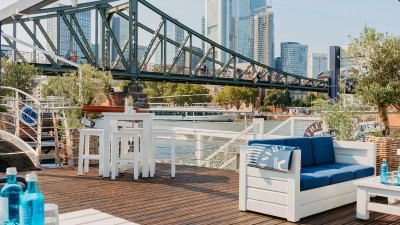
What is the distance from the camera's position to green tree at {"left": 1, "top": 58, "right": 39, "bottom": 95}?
15711 millimetres

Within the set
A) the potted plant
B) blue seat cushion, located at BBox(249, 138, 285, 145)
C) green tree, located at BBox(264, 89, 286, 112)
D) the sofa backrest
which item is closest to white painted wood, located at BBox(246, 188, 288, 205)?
blue seat cushion, located at BBox(249, 138, 285, 145)

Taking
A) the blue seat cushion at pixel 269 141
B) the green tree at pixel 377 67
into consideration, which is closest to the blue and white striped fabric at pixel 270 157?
the blue seat cushion at pixel 269 141

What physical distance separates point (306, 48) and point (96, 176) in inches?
5738

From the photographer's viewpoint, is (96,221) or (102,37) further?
(102,37)

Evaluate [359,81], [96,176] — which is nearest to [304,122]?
[359,81]

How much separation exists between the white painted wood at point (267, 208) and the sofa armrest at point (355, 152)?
54.2 inches

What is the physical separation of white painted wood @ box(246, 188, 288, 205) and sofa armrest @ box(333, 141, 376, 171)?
1350mm

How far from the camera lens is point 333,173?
12.2 feet

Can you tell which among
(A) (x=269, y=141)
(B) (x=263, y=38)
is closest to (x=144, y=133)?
(A) (x=269, y=141)

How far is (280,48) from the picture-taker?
457 ft

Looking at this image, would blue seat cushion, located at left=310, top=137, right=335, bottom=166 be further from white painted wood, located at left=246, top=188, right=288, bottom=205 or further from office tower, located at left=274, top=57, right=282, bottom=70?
office tower, located at left=274, top=57, right=282, bottom=70

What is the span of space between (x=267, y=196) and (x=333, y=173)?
0.70m

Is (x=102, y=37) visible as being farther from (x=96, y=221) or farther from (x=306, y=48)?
(x=306, y=48)

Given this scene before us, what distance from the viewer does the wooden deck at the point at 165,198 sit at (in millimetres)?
3354
